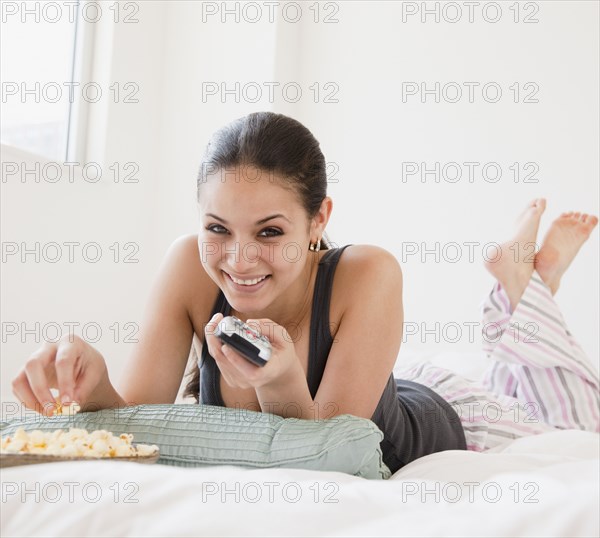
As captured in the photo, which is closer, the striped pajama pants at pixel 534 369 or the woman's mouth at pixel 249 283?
the woman's mouth at pixel 249 283

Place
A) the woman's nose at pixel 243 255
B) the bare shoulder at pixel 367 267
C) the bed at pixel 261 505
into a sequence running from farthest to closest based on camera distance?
the bare shoulder at pixel 367 267 < the woman's nose at pixel 243 255 < the bed at pixel 261 505

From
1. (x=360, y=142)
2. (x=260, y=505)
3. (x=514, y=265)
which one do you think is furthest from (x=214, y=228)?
(x=360, y=142)

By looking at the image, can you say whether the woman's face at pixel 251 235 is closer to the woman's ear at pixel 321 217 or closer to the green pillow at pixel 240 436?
the woman's ear at pixel 321 217

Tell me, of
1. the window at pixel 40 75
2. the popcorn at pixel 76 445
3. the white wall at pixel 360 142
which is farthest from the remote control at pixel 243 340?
the window at pixel 40 75

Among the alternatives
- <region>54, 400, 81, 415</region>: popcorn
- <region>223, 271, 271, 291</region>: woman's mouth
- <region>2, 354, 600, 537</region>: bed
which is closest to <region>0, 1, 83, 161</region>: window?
<region>223, 271, 271, 291</region>: woman's mouth

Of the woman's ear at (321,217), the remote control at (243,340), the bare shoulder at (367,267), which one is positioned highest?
the woman's ear at (321,217)

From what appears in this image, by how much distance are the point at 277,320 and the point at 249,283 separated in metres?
0.18

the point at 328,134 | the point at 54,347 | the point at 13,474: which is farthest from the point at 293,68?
the point at 13,474

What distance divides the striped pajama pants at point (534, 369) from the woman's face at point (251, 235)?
61 cm

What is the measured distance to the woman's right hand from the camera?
3.01 feet

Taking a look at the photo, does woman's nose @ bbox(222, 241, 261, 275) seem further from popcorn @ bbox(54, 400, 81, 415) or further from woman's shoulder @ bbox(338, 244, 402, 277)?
popcorn @ bbox(54, 400, 81, 415)

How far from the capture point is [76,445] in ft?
2.36

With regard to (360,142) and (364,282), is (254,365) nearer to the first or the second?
(364,282)

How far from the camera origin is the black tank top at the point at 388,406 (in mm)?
1174
